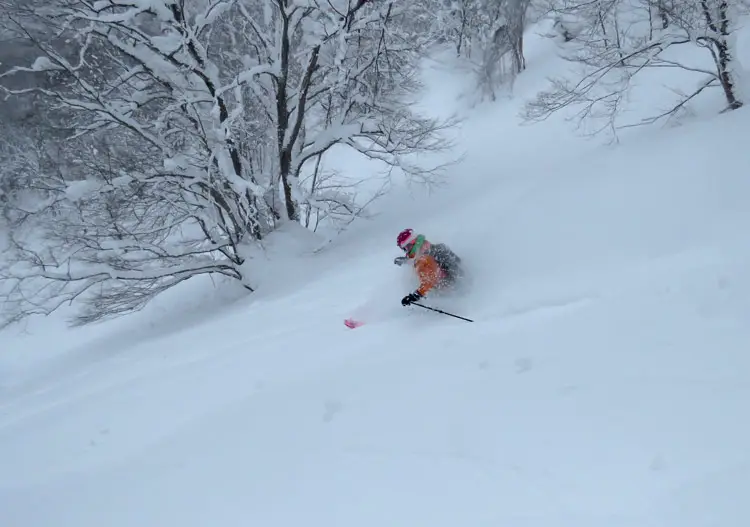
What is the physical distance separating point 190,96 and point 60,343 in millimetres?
7923

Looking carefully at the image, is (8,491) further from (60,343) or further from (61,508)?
(60,343)

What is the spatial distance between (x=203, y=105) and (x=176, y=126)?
2.37 ft

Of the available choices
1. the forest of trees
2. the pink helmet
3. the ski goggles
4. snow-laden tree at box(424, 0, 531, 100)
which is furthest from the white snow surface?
snow-laden tree at box(424, 0, 531, 100)

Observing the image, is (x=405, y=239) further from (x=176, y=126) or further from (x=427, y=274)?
(x=176, y=126)

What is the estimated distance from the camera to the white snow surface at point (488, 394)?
91.1 inches

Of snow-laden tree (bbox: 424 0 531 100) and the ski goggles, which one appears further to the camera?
snow-laden tree (bbox: 424 0 531 100)

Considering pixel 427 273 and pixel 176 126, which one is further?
pixel 176 126

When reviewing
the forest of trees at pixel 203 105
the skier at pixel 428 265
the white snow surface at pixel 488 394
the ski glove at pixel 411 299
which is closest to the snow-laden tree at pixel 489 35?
the forest of trees at pixel 203 105

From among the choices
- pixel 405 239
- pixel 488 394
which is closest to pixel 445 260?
pixel 405 239

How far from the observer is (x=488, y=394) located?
305 cm

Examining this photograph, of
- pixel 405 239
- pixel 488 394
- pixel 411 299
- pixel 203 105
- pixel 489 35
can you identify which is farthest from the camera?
pixel 489 35

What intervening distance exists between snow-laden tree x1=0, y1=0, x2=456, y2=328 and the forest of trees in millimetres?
40

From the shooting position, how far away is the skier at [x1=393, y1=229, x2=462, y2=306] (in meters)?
4.54

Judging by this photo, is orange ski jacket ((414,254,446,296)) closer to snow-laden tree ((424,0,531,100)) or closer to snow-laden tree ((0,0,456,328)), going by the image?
snow-laden tree ((0,0,456,328))
